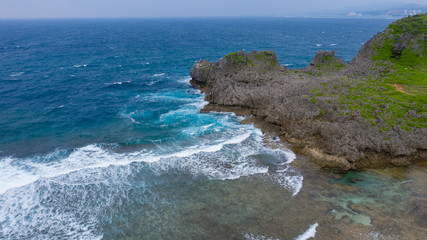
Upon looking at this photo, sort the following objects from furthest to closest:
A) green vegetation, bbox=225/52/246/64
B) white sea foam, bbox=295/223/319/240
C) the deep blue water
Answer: green vegetation, bbox=225/52/246/64
the deep blue water
white sea foam, bbox=295/223/319/240

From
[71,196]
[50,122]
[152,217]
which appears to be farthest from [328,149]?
[50,122]

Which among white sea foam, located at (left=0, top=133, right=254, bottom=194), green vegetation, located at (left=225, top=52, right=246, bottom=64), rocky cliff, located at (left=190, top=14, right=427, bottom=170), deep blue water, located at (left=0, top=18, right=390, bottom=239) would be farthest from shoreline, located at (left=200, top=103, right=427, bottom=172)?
green vegetation, located at (left=225, top=52, right=246, bottom=64)

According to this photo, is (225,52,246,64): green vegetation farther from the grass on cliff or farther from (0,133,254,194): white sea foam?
(0,133,254,194): white sea foam

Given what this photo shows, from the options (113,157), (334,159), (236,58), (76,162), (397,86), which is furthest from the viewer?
(236,58)

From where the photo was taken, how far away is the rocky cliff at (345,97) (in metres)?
37.7

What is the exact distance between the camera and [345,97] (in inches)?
1854

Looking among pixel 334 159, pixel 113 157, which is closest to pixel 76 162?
pixel 113 157

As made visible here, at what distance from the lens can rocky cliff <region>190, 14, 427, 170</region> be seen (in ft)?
124

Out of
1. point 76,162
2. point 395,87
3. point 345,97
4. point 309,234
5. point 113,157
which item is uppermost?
point 395,87

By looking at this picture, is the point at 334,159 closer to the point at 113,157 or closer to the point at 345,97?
the point at 345,97

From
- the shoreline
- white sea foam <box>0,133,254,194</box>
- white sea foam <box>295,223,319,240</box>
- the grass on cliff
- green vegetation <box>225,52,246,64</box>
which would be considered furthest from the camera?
green vegetation <box>225,52,246,64</box>

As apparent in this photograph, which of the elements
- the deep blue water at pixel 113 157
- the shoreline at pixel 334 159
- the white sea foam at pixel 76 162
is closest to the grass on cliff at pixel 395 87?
the shoreline at pixel 334 159

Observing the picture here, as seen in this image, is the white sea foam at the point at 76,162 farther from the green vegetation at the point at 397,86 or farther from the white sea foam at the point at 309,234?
the green vegetation at the point at 397,86

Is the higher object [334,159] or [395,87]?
[395,87]
